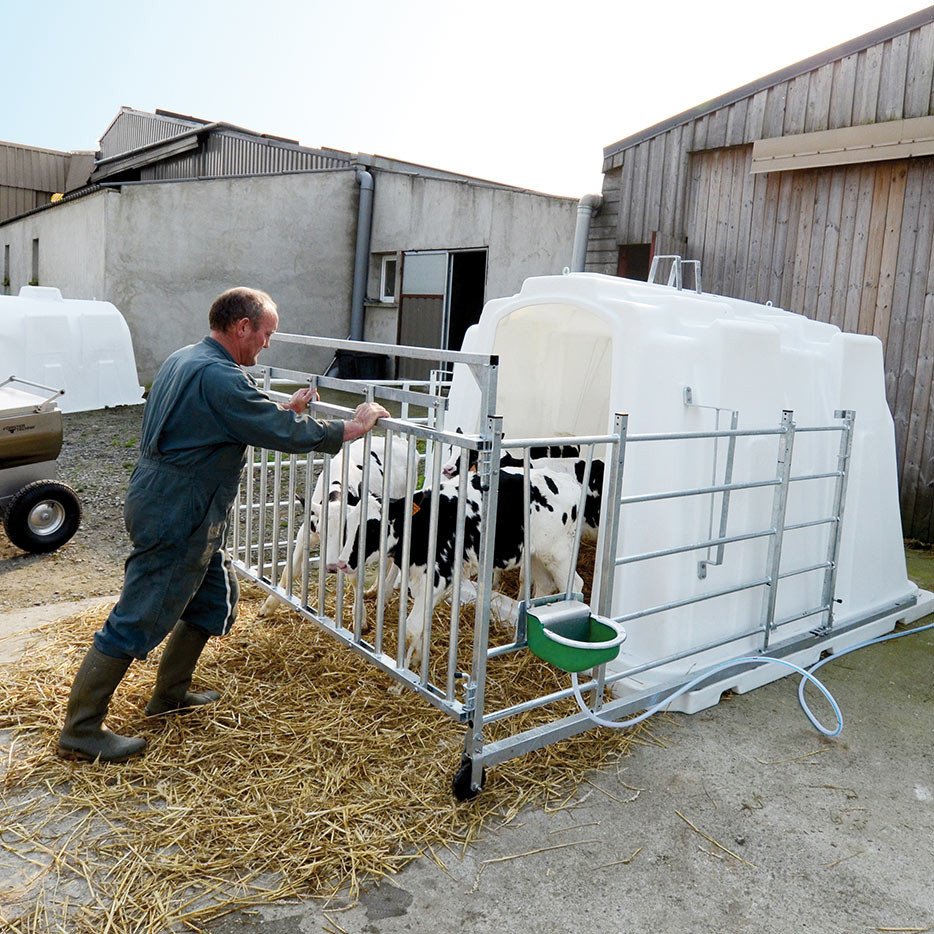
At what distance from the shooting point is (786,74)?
7805 millimetres

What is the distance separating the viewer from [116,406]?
38.3ft

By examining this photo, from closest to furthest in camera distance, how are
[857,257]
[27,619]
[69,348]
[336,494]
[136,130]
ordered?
[336,494] < [27,619] < [857,257] < [69,348] < [136,130]

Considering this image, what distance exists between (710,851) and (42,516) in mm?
4787

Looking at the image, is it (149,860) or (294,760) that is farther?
(294,760)

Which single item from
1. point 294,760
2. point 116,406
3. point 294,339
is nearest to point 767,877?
point 294,760

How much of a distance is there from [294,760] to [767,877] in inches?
66.2

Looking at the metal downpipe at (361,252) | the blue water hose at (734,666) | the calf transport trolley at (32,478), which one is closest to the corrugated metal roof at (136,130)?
the metal downpipe at (361,252)

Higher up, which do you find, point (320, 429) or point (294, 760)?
point (320, 429)

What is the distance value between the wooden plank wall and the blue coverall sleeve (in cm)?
613

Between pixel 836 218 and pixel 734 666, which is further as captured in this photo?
pixel 836 218

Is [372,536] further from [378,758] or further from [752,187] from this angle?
[752,187]

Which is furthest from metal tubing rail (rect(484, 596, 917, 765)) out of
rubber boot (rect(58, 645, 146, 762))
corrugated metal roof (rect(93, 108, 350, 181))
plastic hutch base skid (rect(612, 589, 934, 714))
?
corrugated metal roof (rect(93, 108, 350, 181))

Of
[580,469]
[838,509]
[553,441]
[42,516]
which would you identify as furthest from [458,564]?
[42,516]

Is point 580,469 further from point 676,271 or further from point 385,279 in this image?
point 385,279
